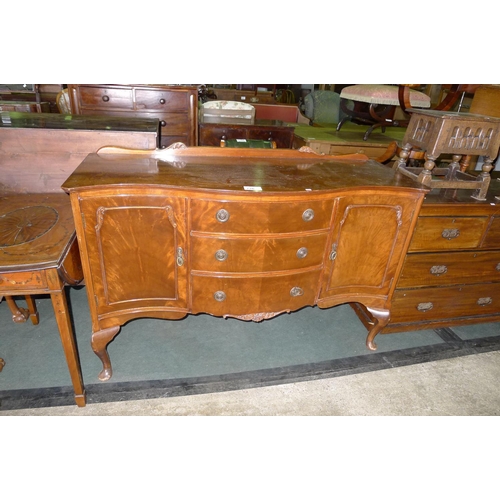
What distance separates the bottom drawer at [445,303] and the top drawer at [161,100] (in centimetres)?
275

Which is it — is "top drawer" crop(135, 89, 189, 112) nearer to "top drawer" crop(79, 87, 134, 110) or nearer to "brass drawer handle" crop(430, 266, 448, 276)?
"top drawer" crop(79, 87, 134, 110)

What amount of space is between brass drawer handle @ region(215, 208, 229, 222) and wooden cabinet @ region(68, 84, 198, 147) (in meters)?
2.18

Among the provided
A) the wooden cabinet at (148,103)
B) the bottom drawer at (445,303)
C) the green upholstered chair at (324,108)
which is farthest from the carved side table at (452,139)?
the green upholstered chair at (324,108)

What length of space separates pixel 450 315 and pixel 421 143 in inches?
52.6

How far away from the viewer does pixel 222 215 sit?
1716 millimetres

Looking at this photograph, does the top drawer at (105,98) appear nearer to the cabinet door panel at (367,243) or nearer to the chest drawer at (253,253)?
the chest drawer at (253,253)

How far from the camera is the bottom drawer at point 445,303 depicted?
8.14 feet

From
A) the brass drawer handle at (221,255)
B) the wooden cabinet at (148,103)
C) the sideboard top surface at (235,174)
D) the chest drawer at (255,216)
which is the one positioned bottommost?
the brass drawer handle at (221,255)

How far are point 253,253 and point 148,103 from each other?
250cm

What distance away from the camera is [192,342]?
2.51 m

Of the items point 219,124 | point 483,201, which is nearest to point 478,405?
point 483,201

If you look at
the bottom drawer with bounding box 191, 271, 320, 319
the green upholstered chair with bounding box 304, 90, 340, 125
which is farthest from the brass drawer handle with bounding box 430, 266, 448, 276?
the green upholstered chair with bounding box 304, 90, 340, 125

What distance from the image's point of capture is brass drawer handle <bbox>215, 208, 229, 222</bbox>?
171cm

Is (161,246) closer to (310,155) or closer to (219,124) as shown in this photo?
(310,155)
